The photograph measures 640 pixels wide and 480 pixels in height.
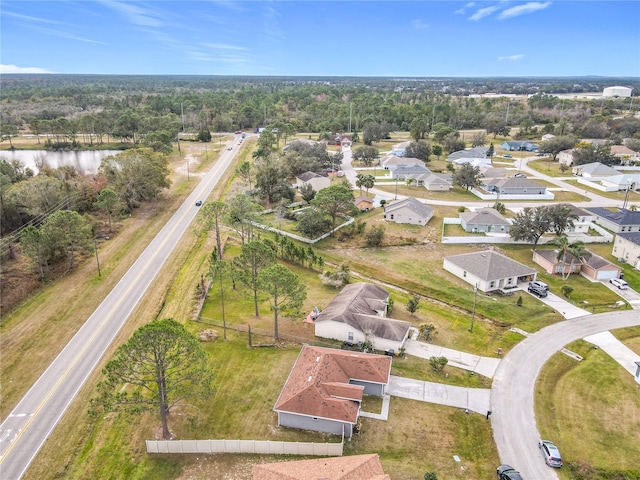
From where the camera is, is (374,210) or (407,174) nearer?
(374,210)

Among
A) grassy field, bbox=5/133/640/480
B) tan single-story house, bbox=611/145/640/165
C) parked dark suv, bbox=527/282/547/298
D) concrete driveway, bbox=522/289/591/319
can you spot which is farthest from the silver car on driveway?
tan single-story house, bbox=611/145/640/165

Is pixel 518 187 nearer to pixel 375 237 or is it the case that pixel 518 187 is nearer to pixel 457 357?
pixel 375 237

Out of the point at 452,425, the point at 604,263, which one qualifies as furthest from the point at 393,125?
the point at 452,425

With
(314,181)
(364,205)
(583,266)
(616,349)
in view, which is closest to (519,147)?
(314,181)

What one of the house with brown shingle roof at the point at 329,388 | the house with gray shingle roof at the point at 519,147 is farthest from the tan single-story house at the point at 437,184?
the house with brown shingle roof at the point at 329,388

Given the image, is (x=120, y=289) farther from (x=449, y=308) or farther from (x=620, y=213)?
(x=620, y=213)

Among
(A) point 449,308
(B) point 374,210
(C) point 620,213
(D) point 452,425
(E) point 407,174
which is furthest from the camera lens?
(E) point 407,174

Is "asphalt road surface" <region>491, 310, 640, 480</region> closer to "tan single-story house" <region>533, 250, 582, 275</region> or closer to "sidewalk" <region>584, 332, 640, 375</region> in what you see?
"sidewalk" <region>584, 332, 640, 375</region>
